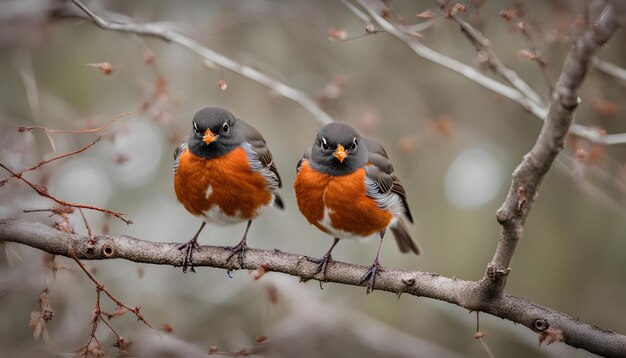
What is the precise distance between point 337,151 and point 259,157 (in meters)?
0.76

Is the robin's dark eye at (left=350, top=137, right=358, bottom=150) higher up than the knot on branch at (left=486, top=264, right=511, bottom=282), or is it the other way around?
the knot on branch at (left=486, top=264, right=511, bottom=282)

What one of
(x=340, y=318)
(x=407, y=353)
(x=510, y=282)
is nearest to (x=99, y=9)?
(x=340, y=318)

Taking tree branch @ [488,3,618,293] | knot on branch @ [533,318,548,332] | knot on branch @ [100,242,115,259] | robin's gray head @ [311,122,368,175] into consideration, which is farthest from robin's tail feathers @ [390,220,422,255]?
knot on branch @ [100,242,115,259]

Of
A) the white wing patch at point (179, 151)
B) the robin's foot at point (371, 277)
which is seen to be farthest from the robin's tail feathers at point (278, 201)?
the robin's foot at point (371, 277)

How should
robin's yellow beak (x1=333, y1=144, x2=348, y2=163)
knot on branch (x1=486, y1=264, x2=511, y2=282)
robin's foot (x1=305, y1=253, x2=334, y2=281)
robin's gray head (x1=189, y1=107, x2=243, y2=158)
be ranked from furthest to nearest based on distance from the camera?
robin's gray head (x1=189, y1=107, x2=243, y2=158) < robin's yellow beak (x1=333, y1=144, x2=348, y2=163) < robin's foot (x1=305, y1=253, x2=334, y2=281) < knot on branch (x1=486, y1=264, x2=511, y2=282)

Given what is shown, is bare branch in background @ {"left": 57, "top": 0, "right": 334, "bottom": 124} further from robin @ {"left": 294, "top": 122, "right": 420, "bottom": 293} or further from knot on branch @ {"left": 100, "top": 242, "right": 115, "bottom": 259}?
knot on branch @ {"left": 100, "top": 242, "right": 115, "bottom": 259}

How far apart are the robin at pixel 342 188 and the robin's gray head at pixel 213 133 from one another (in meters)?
0.61

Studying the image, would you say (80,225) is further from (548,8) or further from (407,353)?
(548,8)

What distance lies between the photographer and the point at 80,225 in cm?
768

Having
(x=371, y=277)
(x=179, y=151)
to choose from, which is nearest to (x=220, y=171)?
(x=179, y=151)

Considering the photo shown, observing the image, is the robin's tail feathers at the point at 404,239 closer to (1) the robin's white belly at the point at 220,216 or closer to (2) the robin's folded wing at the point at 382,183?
(2) the robin's folded wing at the point at 382,183

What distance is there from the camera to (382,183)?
18.2 ft

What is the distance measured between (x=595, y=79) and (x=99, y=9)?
4.88 m

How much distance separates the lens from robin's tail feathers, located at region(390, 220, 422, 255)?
6500mm
